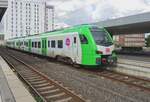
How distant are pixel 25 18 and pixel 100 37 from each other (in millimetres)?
134351

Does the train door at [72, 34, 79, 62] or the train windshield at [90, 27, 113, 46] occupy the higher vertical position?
the train windshield at [90, 27, 113, 46]

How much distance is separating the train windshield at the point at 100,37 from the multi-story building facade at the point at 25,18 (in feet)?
399

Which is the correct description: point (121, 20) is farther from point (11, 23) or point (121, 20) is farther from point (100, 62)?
point (11, 23)

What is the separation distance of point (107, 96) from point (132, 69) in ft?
18.3

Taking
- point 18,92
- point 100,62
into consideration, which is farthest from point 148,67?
point 18,92

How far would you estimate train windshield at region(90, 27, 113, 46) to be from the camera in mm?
14012

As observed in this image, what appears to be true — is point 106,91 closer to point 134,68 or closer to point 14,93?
point 14,93

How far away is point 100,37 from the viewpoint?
1432 centimetres

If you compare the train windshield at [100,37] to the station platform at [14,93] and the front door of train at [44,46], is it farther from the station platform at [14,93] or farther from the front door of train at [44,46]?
the front door of train at [44,46]

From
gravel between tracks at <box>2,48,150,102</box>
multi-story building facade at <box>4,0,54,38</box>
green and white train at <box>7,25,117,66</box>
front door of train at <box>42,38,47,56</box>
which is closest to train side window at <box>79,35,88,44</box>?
green and white train at <box>7,25,117,66</box>

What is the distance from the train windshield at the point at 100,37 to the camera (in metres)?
14.0

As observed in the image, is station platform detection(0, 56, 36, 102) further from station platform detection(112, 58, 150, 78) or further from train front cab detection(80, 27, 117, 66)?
station platform detection(112, 58, 150, 78)

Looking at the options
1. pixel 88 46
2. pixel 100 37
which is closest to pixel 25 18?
pixel 100 37

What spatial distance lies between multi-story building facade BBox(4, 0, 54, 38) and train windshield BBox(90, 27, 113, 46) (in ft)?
399
